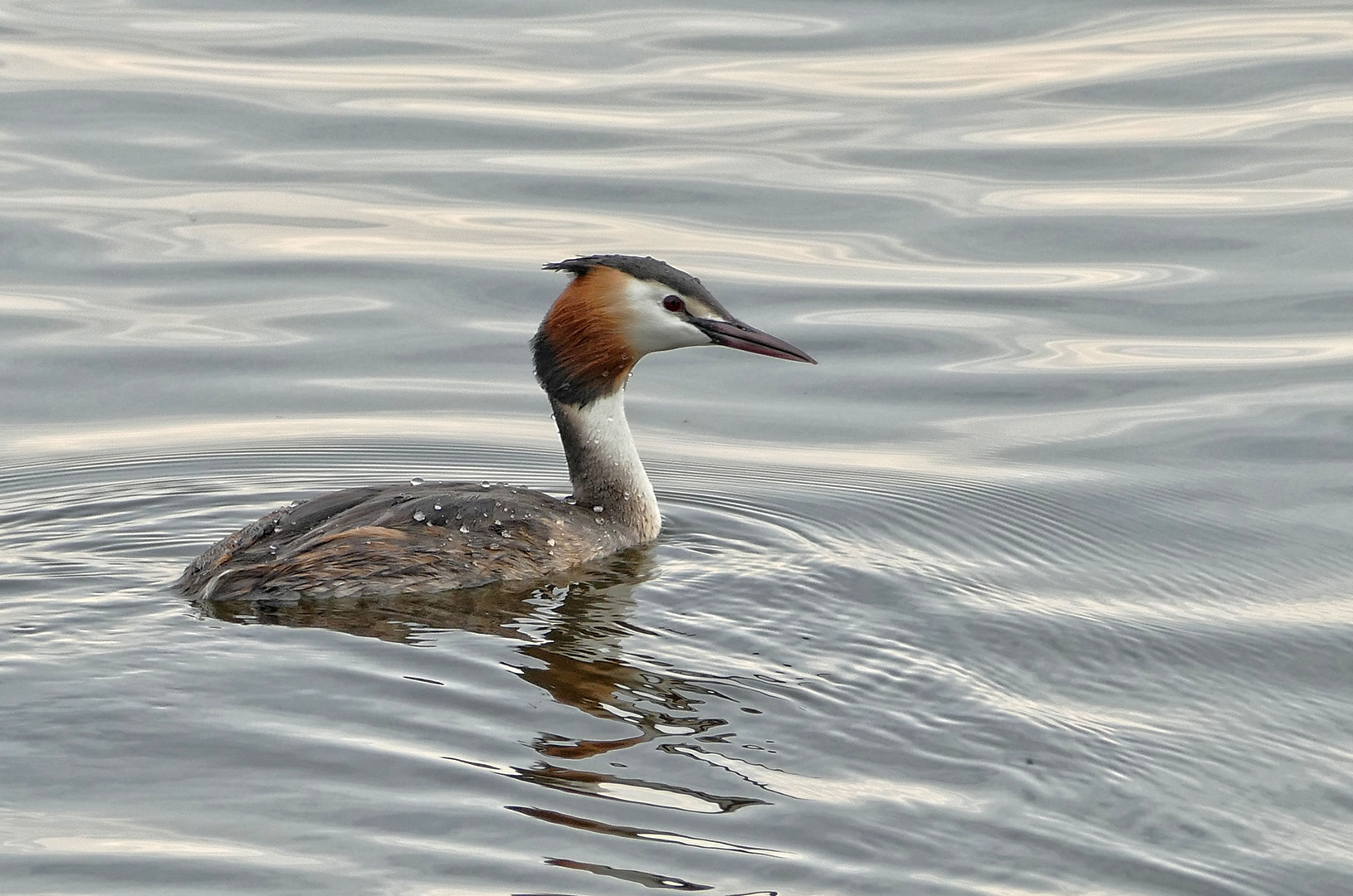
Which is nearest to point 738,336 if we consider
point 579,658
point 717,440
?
point 717,440

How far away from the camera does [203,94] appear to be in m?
16.8

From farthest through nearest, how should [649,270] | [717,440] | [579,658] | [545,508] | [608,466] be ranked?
1. [717,440]
2. [608,466]
3. [649,270]
4. [545,508]
5. [579,658]

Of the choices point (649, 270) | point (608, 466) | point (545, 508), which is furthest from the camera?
point (608, 466)

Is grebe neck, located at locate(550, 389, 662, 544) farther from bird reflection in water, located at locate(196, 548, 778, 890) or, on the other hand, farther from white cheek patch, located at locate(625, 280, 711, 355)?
white cheek patch, located at locate(625, 280, 711, 355)

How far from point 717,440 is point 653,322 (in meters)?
Result: 1.84

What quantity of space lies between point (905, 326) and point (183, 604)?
6052 millimetres

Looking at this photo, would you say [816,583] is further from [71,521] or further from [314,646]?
[71,521]

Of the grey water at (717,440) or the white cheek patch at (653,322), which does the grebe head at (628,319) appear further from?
the grey water at (717,440)

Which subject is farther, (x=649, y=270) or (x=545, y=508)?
(x=649, y=270)

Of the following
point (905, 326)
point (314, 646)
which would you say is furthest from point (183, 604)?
point (905, 326)

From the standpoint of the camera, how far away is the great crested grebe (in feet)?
26.6

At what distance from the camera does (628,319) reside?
9297 millimetres

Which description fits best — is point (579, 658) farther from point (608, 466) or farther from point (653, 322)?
point (653, 322)

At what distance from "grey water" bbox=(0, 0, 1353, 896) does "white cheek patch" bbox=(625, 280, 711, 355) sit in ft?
2.98
